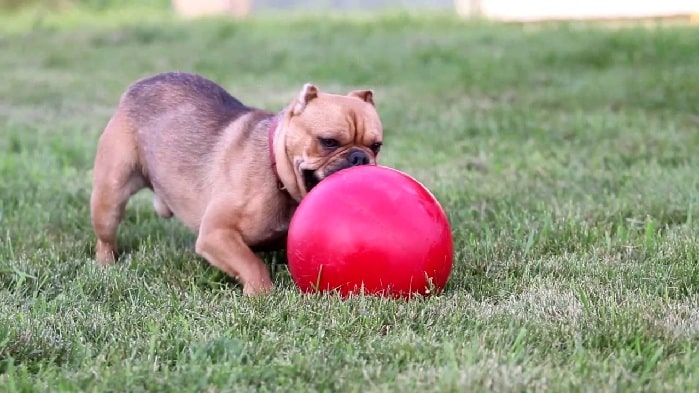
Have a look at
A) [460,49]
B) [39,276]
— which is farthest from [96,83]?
[39,276]

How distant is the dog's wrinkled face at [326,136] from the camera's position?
4.32m

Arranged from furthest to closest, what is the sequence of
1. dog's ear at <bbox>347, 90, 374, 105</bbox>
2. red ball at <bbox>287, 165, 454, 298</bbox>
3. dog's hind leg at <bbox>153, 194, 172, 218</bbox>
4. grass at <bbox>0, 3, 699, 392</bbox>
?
dog's hind leg at <bbox>153, 194, 172, 218</bbox>
dog's ear at <bbox>347, 90, 374, 105</bbox>
red ball at <bbox>287, 165, 454, 298</bbox>
grass at <bbox>0, 3, 699, 392</bbox>

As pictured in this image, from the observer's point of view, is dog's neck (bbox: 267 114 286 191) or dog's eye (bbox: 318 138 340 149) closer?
dog's eye (bbox: 318 138 340 149)

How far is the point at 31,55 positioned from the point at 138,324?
10.9 m

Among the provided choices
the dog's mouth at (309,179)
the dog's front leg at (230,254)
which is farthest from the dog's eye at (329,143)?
the dog's front leg at (230,254)

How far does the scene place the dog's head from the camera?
4.32 meters

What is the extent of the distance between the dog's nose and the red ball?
0.25 meters

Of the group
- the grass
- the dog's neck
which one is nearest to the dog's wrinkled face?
the dog's neck

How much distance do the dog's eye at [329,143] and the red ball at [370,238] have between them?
0.32 meters

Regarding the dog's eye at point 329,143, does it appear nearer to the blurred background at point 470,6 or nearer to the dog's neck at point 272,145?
the dog's neck at point 272,145

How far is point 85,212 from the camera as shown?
5906mm

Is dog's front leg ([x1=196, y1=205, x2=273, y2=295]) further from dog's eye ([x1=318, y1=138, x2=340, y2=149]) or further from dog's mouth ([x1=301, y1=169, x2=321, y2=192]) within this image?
dog's eye ([x1=318, y1=138, x2=340, y2=149])

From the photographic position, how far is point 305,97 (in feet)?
14.6

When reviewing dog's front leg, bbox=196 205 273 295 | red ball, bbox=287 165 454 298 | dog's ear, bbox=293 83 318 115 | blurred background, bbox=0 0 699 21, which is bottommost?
blurred background, bbox=0 0 699 21
